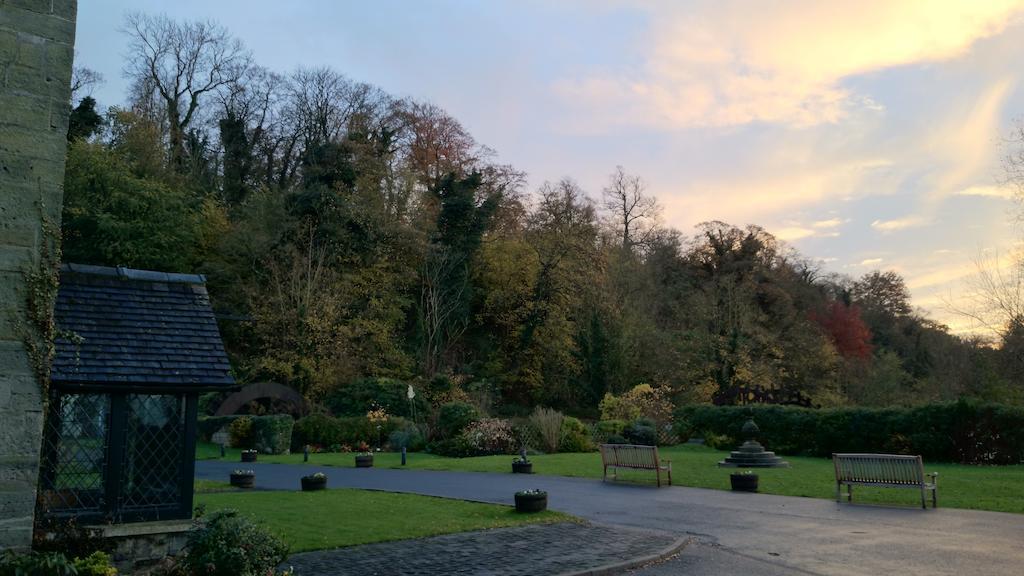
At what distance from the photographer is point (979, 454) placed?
2350 centimetres

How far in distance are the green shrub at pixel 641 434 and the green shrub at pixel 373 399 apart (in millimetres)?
9795

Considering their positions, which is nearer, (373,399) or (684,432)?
(684,432)

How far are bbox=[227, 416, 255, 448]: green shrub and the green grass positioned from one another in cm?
1581

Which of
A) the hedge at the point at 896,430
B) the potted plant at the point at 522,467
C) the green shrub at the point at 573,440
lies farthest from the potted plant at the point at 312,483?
the hedge at the point at 896,430

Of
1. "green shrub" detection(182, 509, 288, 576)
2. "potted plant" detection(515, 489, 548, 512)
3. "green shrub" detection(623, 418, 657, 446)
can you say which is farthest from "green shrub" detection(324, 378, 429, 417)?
"green shrub" detection(182, 509, 288, 576)

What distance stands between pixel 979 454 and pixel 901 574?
1703 cm

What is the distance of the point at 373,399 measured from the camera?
35469 mm

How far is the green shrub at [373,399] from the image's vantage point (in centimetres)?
3538

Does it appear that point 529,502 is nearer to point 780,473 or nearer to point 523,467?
point 523,467

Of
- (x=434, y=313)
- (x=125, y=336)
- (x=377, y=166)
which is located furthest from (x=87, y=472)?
(x=377, y=166)

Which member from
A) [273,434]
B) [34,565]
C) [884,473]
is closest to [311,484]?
[34,565]

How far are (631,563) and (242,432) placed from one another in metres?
25.8

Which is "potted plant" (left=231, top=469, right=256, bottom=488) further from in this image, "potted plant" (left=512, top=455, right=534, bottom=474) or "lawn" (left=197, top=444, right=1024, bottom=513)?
"potted plant" (left=512, top=455, right=534, bottom=474)

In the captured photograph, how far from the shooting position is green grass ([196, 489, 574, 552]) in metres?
11.7
